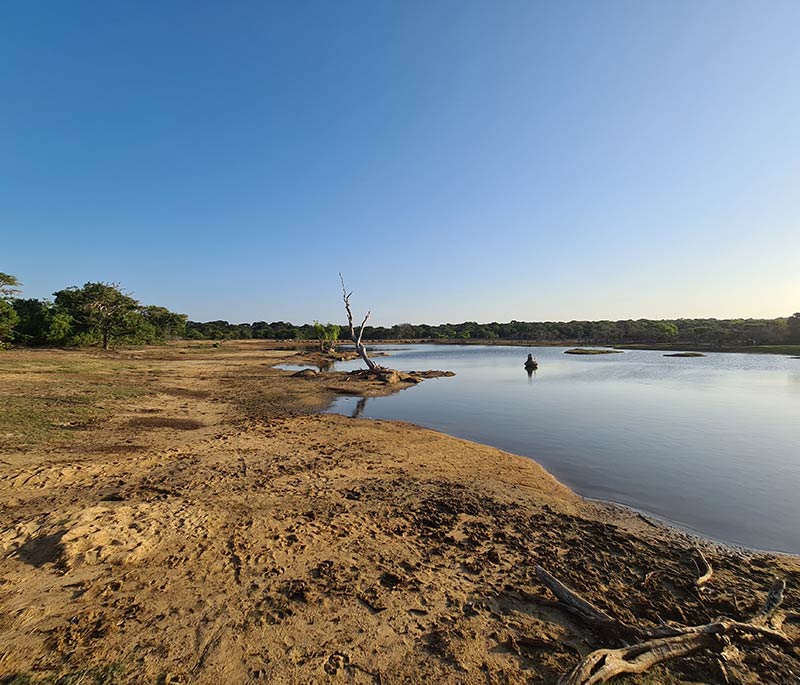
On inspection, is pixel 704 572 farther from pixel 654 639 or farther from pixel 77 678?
pixel 77 678

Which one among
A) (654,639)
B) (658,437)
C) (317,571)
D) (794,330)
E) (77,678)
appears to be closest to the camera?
(77,678)

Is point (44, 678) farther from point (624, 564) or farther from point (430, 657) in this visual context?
point (624, 564)

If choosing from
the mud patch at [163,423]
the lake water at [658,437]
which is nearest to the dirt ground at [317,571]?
the lake water at [658,437]

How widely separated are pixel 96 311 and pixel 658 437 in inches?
2114

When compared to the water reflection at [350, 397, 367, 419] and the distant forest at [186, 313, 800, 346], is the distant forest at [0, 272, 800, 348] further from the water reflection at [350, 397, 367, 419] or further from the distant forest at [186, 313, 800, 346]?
the water reflection at [350, 397, 367, 419]

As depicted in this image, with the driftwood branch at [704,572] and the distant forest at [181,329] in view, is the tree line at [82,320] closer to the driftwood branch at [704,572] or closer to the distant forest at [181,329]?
the distant forest at [181,329]

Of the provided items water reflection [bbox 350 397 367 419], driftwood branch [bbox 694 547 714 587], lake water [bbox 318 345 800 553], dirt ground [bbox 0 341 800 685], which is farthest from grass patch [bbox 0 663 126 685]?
water reflection [bbox 350 397 367 419]

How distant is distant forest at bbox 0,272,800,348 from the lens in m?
40.6

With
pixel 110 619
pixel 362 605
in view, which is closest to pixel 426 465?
pixel 362 605

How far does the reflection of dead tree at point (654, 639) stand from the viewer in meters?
3.27

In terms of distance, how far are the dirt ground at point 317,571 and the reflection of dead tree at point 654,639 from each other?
5.1 inches

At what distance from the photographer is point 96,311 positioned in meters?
42.5

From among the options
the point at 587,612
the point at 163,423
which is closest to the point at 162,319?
the point at 163,423

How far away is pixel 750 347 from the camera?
73.4 meters
